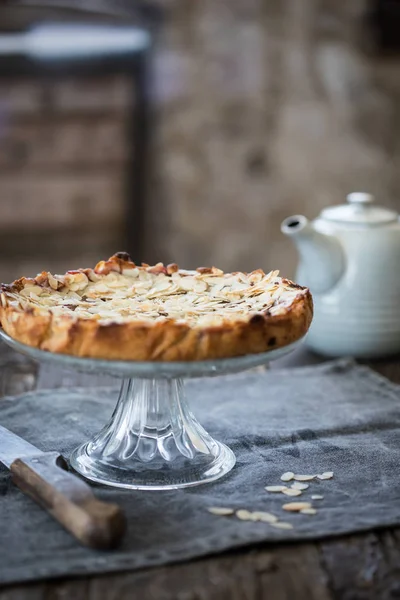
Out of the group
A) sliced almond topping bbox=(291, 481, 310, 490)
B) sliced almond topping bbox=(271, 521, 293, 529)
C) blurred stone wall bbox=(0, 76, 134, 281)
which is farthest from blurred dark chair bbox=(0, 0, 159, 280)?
sliced almond topping bbox=(271, 521, 293, 529)

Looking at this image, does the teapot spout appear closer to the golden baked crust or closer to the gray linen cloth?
the gray linen cloth

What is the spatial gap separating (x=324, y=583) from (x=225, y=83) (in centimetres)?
232

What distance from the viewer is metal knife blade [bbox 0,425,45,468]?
92 centimetres

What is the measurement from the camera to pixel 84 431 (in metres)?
1.12

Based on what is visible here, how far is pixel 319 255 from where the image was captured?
1.45m

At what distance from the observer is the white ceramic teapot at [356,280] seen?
1.45 m

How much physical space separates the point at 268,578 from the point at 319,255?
0.77m

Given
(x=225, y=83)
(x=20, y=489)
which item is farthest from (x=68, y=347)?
(x=225, y=83)

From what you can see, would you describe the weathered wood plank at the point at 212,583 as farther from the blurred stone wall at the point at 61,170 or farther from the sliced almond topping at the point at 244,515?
the blurred stone wall at the point at 61,170

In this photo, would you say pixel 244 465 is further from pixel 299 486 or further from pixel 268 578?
pixel 268 578

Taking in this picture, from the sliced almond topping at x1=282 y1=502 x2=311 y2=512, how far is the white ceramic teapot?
597 mm

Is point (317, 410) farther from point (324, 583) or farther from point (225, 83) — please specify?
point (225, 83)

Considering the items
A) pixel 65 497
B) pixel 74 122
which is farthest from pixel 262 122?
pixel 65 497

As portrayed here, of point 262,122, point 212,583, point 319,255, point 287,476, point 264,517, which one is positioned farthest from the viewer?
point 262,122
